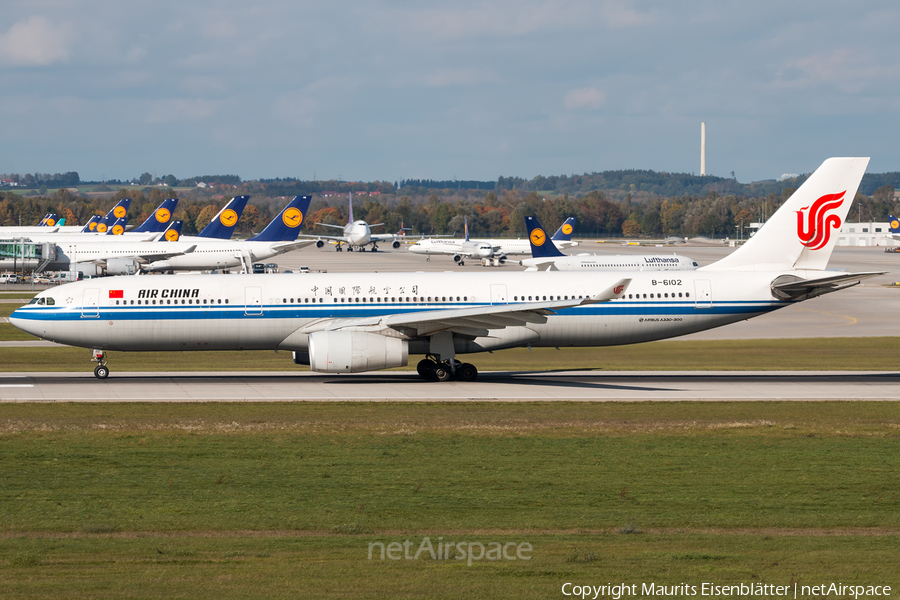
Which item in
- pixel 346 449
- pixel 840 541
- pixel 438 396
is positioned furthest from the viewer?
pixel 438 396

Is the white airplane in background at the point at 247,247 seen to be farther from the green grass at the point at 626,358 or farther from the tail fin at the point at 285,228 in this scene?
the green grass at the point at 626,358

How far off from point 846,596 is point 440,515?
21.1ft

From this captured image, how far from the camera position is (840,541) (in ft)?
46.4

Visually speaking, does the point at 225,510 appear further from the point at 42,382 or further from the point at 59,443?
the point at 42,382

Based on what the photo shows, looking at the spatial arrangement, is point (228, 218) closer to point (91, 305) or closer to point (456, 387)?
point (91, 305)

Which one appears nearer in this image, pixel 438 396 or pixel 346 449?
pixel 346 449

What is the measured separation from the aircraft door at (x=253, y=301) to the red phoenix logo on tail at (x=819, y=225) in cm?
2095

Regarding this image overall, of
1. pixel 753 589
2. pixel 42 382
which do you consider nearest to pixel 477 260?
pixel 42 382

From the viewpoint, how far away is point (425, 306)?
3531 cm

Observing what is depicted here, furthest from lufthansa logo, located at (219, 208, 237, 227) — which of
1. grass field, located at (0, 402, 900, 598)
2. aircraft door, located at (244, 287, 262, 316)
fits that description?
grass field, located at (0, 402, 900, 598)

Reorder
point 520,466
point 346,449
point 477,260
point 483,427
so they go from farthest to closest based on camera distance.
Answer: point 477,260 → point 483,427 → point 346,449 → point 520,466

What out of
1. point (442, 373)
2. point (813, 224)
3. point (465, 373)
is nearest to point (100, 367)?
point (442, 373)

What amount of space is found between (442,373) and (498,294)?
366cm

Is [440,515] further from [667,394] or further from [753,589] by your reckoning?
[667,394]
